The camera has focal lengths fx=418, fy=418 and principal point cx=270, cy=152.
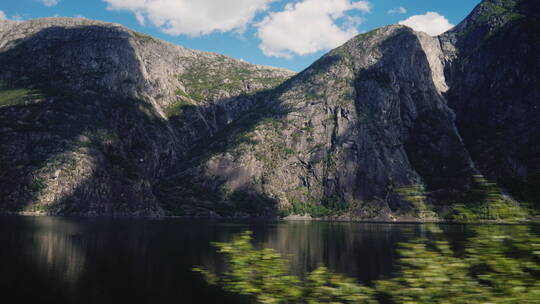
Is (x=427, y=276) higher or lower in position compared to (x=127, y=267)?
higher

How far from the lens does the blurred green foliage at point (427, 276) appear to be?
706 cm

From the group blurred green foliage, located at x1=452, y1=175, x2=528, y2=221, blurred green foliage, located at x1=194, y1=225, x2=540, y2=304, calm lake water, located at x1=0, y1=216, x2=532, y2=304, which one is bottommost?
calm lake water, located at x1=0, y1=216, x2=532, y2=304

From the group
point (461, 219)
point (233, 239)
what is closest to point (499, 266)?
point (461, 219)

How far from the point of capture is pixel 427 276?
23.7 feet

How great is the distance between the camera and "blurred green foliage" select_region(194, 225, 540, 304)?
706 cm

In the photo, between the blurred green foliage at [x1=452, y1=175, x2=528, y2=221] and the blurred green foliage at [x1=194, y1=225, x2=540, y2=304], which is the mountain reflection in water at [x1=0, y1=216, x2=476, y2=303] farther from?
the blurred green foliage at [x1=194, y1=225, x2=540, y2=304]

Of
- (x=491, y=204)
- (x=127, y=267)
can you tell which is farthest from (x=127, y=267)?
(x=491, y=204)

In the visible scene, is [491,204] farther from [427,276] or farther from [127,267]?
[127,267]

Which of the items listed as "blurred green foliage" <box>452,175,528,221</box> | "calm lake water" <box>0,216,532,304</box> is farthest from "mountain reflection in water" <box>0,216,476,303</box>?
"blurred green foliage" <box>452,175,528,221</box>

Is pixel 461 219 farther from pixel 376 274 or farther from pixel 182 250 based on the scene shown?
pixel 182 250

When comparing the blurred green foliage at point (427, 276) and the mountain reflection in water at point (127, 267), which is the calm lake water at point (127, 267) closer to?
the mountain reflection in water at point (127, 267)

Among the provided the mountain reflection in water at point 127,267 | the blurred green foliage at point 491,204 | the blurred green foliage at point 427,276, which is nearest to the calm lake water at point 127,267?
the mountain reflection in water at point 127,267

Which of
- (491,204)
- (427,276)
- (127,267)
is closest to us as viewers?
(427,276)

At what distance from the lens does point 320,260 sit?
259ft
